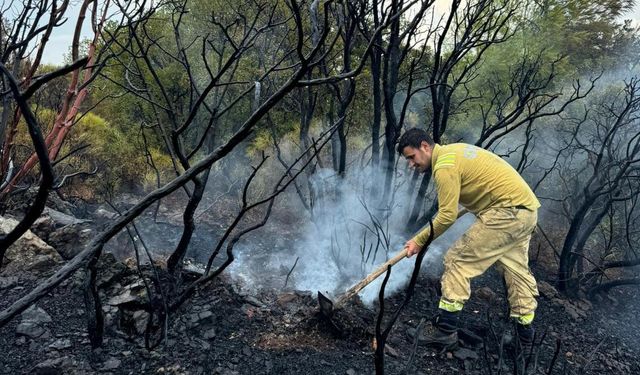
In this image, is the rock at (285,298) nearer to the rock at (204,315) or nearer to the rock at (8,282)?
the rock at (204,315)

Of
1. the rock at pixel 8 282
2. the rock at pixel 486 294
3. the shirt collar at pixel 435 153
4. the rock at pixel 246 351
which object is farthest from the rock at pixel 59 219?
the rock at pixel 486 294

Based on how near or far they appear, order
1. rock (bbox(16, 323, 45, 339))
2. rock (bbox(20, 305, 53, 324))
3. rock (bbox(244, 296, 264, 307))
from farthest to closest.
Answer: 1. rock (bbox(244, 296, 264, 307))
2. rock (bbox(20, 305, 53, 324))
3. rock (bbox(16, 323, 45, 339))

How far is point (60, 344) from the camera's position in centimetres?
238

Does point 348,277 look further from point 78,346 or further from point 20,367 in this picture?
point 20,367

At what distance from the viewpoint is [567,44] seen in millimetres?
16000

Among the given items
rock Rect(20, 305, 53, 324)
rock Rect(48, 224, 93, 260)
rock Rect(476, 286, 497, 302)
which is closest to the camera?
rock Rect(20, 305, 53, 324)

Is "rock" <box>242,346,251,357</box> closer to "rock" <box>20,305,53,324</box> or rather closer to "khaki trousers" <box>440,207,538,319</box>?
"rock" <box>20,305,53,324</box>

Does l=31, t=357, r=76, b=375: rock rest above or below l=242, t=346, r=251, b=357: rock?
above

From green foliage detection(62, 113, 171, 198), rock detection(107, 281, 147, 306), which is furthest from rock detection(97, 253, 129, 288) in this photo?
green foliage detection(62, 113, 171, 198)

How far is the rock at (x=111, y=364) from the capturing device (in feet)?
7.42

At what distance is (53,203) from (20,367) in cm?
368

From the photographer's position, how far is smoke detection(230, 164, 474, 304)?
13.4 feet

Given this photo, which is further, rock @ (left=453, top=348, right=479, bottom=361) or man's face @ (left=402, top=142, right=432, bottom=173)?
man's face @ (left=402, top=142, right=432, bottom=173)

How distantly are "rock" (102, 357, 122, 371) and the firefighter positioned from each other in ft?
6.86
